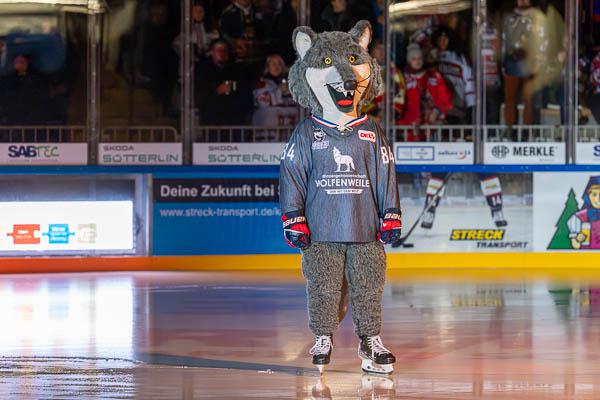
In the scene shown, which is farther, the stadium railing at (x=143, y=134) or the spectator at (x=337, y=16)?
the spectator at (x=337, y=16)

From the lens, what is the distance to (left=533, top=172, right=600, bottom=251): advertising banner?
58.4 ft

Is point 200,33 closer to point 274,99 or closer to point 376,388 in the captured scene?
point 274,99

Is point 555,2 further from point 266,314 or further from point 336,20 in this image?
point 266,314

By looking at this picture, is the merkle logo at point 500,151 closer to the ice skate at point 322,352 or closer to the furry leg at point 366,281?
the furry leg at point 366,281

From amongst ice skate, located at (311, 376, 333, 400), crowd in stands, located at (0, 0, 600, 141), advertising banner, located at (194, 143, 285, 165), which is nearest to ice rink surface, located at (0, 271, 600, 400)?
ice skate, located at (311, 376, 333, 400)

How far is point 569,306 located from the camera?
1152cm

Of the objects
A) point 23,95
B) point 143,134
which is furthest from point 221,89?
point 23,95

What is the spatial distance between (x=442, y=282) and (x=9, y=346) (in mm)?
7137

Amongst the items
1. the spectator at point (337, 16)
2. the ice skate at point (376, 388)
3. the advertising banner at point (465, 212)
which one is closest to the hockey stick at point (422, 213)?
the advertising banner at point (465, 212)

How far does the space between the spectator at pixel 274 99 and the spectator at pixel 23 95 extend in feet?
10.5

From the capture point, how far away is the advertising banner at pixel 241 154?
17766 millimetres

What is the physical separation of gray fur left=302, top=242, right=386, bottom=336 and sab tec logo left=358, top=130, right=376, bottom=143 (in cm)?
62

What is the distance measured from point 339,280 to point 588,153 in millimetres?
11691

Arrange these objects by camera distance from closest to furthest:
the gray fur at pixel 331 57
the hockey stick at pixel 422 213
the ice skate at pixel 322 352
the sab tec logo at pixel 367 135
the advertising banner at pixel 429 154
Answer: the ice skate at pixel 322 352 < the sab tec logo at pixel 367 135 < the gray fur at pixel 331 57 < the hockey stick at pixel 422 213 < the advertising banner at pixel 429 154
